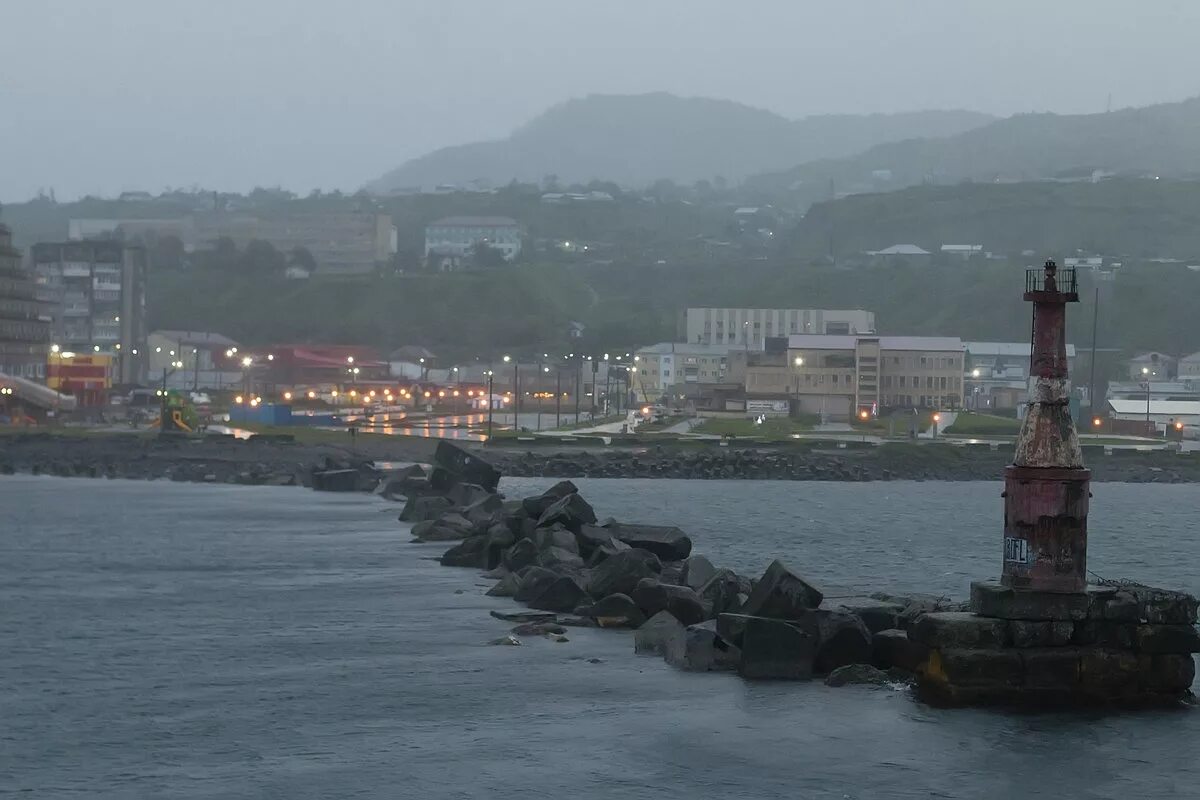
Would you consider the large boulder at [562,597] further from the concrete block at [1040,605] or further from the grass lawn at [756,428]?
the grass lawn at [756,428]

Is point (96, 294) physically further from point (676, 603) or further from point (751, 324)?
point (676, 603)

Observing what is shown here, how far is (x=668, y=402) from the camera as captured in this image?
12288cm

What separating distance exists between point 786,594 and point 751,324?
128624 mm

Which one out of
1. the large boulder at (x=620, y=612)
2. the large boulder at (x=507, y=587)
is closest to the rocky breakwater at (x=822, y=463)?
the large boulder at (x=507, y=587)

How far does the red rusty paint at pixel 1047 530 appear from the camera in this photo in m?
19.9

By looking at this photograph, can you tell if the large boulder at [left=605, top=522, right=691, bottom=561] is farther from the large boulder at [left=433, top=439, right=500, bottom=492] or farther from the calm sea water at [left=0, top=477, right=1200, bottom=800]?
the large boulder at [left=433, top=439, right=500, bottom=492]

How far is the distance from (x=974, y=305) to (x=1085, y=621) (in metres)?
158

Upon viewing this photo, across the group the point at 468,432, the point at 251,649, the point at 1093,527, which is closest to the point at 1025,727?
the point at 251,649

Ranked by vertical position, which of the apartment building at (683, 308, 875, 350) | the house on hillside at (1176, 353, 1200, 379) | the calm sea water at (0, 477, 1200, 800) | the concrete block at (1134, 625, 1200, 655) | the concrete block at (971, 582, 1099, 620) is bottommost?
the calm sea water at (0, 477, 1200, 800)

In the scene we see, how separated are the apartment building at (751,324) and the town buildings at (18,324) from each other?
5791cm

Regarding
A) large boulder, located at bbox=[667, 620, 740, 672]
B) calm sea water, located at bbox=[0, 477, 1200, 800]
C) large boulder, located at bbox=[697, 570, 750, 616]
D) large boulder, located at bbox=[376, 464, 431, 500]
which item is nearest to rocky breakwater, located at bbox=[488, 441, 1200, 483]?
large boulder, located at bbox=[376, 464, 431, 500]

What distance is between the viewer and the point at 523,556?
32219 mm

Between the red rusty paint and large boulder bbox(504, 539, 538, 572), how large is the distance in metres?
13.4

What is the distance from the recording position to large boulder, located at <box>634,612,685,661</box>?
78.4 feet
